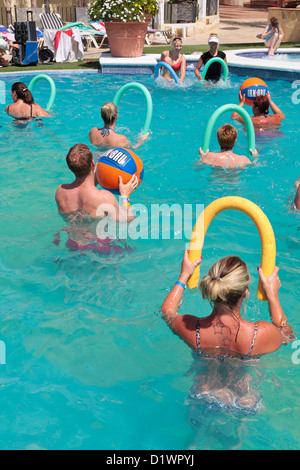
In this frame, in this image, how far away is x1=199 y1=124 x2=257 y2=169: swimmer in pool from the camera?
24.9 ft

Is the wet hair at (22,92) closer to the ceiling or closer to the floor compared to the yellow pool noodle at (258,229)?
closer to the ceiling

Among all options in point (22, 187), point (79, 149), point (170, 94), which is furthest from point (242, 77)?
point (79, 149)

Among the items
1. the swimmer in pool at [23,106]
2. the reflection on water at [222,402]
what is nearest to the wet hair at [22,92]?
the swimmer in pool at [23,106]

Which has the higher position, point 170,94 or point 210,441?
point 170,94

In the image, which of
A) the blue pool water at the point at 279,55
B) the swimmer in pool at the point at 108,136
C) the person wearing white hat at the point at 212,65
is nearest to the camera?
the swimmer in pool at the point at 108,136

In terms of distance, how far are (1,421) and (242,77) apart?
13.7 meters

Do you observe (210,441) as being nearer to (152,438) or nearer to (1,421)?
(152,438)

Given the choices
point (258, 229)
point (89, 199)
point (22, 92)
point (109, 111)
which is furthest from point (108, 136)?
point (258, 229)

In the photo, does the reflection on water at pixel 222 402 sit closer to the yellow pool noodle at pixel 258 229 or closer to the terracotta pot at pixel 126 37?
the yellow pool noodle at pixel 258 229

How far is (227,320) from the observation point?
345cm

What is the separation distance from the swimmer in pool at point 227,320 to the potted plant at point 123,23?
1441cm

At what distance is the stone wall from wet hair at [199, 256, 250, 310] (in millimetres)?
21312

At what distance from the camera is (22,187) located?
8172 millimetres

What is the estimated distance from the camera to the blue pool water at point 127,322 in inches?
150
